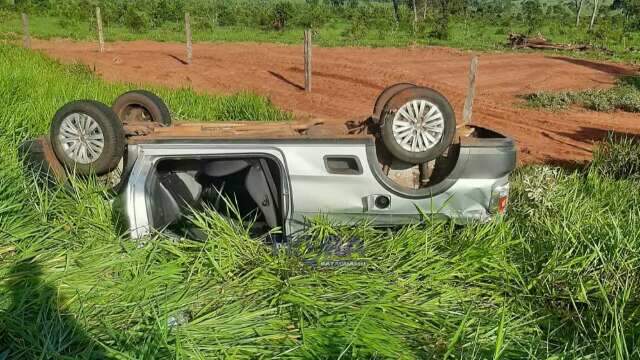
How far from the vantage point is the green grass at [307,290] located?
9.22ft

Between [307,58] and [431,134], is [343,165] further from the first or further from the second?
[307,58]

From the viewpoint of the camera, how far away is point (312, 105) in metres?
13.8

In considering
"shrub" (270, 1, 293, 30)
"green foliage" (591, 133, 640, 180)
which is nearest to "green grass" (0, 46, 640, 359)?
"green foliage" (591, 133, 640, 180)

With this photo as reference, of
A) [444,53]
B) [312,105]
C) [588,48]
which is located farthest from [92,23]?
[588,48]

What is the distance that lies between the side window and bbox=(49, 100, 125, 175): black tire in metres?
1.48

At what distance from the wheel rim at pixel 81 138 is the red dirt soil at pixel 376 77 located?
7.16m

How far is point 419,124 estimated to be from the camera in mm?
3756

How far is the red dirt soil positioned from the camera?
1169 cm

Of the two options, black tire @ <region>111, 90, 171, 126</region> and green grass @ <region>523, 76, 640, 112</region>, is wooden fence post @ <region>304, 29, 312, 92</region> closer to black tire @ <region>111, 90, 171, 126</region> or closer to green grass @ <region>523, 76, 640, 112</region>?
green grass @ <region>523, 76, 640, 112</region>

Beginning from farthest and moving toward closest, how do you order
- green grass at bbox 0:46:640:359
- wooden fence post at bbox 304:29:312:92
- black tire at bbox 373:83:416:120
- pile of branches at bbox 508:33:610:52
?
pile of branches at bbox 508:33:610:52, wooden fence post at bbox 304:29:312:92, black tire at bbox 373:83:416:120, green grass at bbox 0:46:640:359

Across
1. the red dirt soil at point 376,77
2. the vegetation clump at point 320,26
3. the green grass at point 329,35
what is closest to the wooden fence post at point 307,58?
the red dirt soil at point 376,77

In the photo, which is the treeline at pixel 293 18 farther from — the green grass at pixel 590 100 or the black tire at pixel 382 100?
the black tire at pixel 382 100

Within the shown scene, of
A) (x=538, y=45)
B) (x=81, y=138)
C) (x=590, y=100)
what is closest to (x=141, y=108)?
(x=81, y=138)

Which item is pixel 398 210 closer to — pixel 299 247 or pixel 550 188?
pixel 299 247
